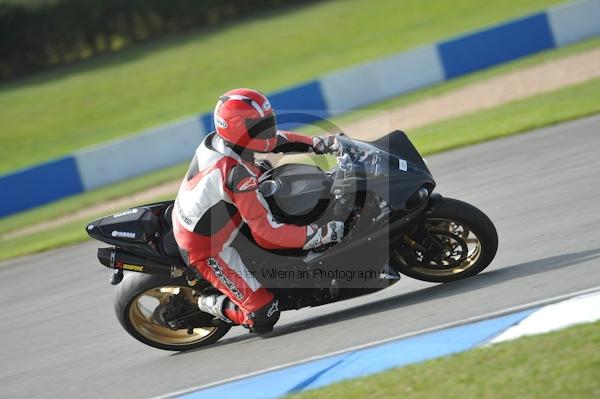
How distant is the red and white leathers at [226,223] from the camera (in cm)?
567

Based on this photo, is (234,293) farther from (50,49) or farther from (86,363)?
(50,49)

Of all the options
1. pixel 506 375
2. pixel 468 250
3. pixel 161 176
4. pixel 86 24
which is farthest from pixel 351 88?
pixel 86 24

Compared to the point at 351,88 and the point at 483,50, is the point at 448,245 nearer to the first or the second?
the point at 351,88

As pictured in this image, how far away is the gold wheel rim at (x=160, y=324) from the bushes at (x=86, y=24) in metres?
23.0

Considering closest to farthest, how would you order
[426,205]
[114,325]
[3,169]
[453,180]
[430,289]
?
[426,205] → [430,289] → [114,325] → [453,180] → [3,169]

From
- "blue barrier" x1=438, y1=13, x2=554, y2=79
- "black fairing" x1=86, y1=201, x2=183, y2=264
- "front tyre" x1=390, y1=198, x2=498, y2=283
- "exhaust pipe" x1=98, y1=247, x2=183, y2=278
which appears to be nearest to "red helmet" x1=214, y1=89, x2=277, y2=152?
"black fairing" x1=86, y1=201, x2=183, y2=264

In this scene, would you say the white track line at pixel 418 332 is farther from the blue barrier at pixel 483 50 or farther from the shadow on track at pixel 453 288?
the blue barrier at pixel 483 50

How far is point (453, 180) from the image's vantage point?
996 centimetres

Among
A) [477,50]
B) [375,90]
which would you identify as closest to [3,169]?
[375,90]

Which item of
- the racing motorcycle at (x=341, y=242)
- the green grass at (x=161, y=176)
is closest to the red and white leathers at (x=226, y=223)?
the racing motorcycle at (x=341, y=242)

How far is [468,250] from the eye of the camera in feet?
19.9

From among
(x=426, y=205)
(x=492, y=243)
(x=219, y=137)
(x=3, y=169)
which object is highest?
(x=219, y=137)

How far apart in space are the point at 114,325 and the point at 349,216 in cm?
264

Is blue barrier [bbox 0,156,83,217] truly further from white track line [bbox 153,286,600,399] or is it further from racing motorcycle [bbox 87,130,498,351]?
white track line [bbox 153,286,600,399]
